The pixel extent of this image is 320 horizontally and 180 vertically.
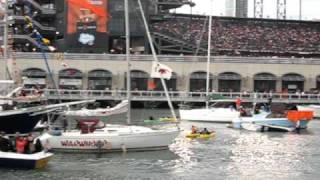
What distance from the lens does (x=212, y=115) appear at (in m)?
75.9

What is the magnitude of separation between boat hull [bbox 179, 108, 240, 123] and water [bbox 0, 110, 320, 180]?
20686 millimetres

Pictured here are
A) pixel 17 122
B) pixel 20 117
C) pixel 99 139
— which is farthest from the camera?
pixel 17 122

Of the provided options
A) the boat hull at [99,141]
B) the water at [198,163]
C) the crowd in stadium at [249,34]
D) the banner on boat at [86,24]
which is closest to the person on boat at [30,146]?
the water at [198,163]

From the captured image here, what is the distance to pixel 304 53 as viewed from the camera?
144750mm

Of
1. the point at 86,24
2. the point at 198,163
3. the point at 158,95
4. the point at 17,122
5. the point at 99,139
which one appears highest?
the point at 86,24

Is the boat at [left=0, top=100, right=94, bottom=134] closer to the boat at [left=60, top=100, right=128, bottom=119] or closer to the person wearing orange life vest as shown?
the person wearing orange life vest

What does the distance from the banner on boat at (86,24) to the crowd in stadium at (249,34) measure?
22.1 metres

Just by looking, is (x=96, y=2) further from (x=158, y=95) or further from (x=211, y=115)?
(x=211, y=115)

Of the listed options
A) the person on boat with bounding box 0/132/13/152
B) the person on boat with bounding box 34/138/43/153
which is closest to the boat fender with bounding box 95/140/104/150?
the person on boat with bounding box 34/138/43/153

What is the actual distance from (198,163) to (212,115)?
A: 3514 centimetres

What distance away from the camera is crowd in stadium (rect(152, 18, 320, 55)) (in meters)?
143

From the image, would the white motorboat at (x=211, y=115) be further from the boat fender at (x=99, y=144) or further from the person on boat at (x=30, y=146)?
the person on boat at (x=30, y=146)

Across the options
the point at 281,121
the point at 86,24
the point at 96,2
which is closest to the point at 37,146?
the point at 281,121

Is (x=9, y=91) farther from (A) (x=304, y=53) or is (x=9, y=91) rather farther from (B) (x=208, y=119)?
(A) (x=304, y=53)
